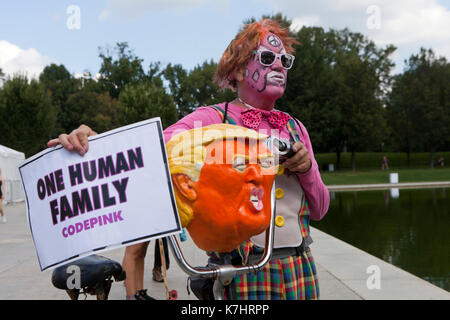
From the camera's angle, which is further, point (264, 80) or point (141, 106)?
point (141, 106)

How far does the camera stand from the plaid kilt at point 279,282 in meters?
1.76

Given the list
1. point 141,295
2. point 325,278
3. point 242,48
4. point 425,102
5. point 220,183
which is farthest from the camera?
point 425,102

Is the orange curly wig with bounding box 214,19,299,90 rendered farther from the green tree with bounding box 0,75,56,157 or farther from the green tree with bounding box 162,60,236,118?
the green tree with bounding box 162,60,236,118

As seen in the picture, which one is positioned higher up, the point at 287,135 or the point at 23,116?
the point at 23,116

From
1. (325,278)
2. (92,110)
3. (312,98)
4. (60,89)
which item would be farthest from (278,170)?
(60,89)

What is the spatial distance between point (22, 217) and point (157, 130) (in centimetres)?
1480

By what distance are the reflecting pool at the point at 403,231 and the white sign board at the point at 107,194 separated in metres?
5.11

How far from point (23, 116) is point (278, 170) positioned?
28.2 metres

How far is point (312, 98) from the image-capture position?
36281mm

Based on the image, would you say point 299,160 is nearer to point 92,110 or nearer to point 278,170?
point 278,170

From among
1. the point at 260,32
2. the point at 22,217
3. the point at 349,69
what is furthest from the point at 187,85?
the point at 260,32

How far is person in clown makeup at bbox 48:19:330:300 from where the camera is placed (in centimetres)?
176
